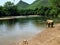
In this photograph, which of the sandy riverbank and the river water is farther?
the river water

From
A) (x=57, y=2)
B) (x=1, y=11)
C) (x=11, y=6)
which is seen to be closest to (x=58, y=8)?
(x=57, y=2)

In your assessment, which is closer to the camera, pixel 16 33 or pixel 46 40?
pixel 46 40

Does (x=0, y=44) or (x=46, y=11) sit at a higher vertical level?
(x=0, y=44)

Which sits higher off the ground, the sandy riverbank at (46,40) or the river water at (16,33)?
the sandy riverbank at (46,40)

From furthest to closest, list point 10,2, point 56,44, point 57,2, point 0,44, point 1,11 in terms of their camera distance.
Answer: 1. point 10,2
2. point 1,11
3. point 57,2
4. point 0,44
5. point 56,44

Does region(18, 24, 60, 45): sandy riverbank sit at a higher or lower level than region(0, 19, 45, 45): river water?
higher

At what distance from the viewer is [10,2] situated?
12269 centimetres

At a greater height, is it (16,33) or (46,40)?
(46,40)

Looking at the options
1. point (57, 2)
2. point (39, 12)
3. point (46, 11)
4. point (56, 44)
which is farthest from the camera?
point (39, 12)

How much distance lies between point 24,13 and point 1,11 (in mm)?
24595

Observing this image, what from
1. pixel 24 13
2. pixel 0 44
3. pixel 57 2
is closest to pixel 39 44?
pixel 0 44

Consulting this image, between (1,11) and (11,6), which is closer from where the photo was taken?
(1,11)

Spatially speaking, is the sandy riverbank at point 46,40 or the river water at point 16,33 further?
the river water at point 16,33

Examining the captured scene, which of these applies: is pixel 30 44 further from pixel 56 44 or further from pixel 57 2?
pixel 57 2
